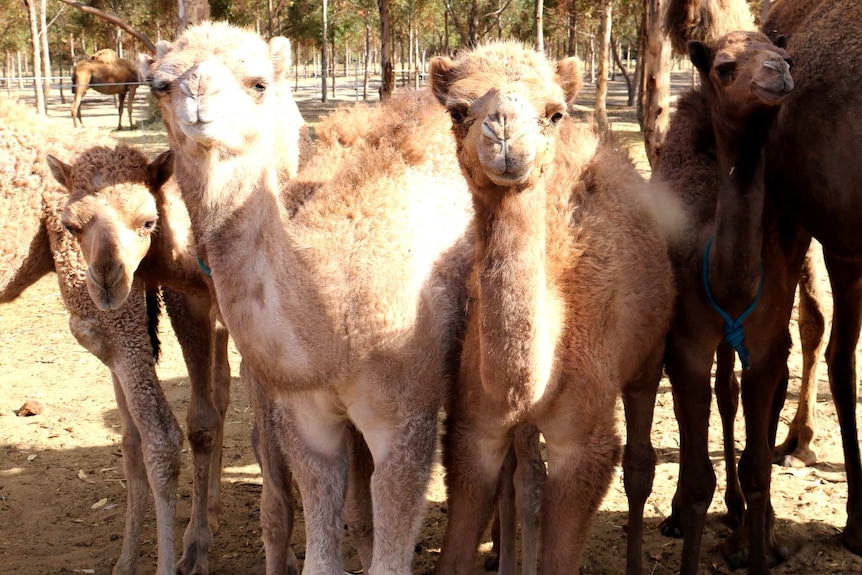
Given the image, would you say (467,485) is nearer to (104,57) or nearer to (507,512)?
(507,512)

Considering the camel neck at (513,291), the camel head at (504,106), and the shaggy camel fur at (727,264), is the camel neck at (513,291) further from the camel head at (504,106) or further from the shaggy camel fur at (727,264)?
the shaggy camel fur at (727,264)

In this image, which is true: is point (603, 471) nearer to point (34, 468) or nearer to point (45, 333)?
point (34, 468)

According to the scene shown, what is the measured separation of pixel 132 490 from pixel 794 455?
4.00 metres

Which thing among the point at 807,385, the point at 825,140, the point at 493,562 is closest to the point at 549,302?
the point at 825,140

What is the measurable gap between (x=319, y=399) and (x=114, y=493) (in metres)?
2.90

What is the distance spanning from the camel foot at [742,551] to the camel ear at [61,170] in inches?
148

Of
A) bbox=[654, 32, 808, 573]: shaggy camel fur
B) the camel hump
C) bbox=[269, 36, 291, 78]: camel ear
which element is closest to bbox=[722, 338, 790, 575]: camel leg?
bbox=[654, 32, 808, 573]: shaggy camel fur

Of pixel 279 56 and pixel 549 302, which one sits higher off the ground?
pixel 279 56

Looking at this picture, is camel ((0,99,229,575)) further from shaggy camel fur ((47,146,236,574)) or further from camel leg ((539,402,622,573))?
camel leg ((539,402,622,573))

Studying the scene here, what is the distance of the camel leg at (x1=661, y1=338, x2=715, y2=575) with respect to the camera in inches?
160

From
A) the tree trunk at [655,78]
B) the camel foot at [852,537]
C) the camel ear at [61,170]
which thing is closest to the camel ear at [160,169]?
the camel ear at [61,170]

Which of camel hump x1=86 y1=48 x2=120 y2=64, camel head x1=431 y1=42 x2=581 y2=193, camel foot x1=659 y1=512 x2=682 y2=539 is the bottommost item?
camel foot x1=659 y1=512 x2=682 y2=539

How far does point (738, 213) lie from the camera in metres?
3.75

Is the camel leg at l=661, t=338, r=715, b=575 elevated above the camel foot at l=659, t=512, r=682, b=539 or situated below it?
above
